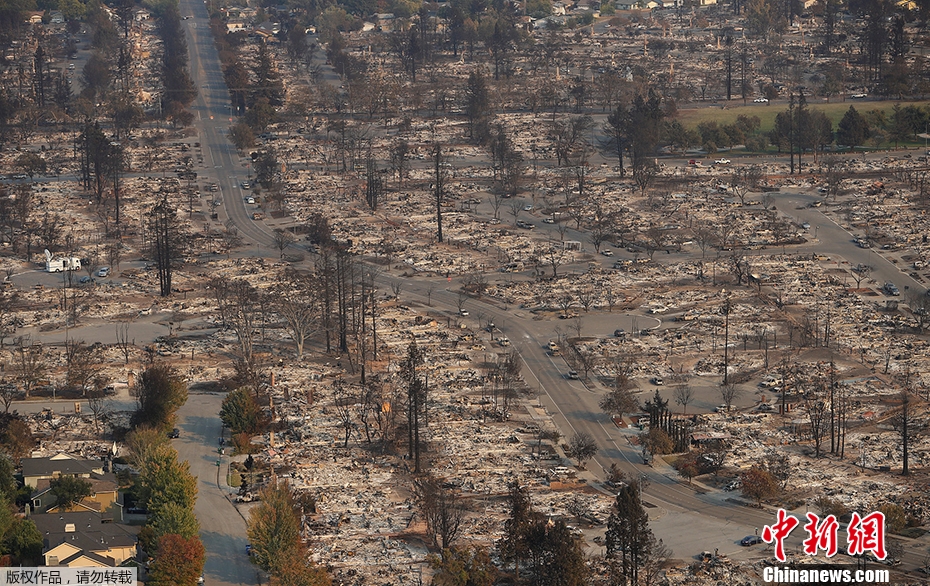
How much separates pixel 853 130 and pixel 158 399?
89944 mm

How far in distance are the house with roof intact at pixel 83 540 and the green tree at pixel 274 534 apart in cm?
556

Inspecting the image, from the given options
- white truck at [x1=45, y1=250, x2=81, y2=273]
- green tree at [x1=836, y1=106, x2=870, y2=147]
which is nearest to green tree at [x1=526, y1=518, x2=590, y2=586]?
white truck at [x1=45, y1=250, x2=81, y2=273]

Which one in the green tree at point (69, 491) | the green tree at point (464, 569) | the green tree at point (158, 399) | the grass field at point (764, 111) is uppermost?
the grass field at point (764, 111)

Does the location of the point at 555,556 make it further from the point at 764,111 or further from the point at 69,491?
the point at 764,111

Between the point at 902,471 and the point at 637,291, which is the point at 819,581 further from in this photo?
the point at 637,291

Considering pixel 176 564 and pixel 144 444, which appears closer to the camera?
pixel 176 564

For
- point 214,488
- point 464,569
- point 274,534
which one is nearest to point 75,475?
point 214,488

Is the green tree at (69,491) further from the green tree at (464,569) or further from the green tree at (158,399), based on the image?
the green tree at (464,569)

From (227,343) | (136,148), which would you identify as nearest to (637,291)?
(227,343)

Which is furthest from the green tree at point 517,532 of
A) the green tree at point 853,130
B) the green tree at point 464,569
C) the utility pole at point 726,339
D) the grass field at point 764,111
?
the grass field at point 764,111

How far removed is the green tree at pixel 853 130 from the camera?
5812 inches

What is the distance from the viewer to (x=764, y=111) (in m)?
165

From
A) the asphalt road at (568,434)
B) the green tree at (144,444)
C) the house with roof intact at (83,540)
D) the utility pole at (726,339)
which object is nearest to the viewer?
the house with roof intact at (83,540)

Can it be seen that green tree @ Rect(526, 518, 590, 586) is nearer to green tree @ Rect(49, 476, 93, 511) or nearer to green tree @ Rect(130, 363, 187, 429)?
green tree @ Rect(49, 476, 93, 511)
